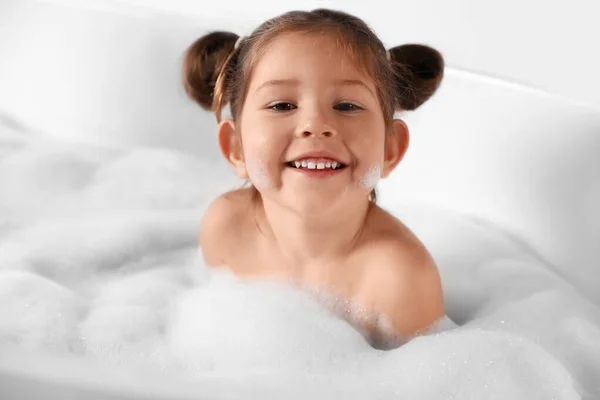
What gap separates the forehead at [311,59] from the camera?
1.22 meters

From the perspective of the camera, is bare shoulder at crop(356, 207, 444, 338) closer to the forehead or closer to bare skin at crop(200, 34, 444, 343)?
bare skin at crop(200, 34, 444, 343)

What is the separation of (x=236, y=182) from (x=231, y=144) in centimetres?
55

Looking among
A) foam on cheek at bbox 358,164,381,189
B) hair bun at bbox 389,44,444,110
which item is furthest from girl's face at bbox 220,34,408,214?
hair bun at bbox 389,44,444,110

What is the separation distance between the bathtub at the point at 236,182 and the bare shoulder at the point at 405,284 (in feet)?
0.22

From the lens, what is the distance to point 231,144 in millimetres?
1373

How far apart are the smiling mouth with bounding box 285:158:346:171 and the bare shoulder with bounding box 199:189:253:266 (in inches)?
9.6

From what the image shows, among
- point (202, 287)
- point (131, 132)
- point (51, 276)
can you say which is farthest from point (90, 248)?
point (131, 132)

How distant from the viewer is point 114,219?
1693 millimetres

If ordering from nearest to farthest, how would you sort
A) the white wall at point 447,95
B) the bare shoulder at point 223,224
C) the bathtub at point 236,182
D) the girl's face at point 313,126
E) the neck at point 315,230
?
the bathtub at point 236,182, the girl's face at point 313,126, the neck at point 315,230, the bare shoulder at point 223,224, the white wall at point 447,95

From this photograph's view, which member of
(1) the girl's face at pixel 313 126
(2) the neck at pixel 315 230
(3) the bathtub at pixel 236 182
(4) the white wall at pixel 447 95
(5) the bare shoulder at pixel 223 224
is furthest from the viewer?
(4) the white wall at pixel 447 95

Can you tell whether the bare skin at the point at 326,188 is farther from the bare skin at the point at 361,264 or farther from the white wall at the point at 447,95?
the white wall at the point at 447,95

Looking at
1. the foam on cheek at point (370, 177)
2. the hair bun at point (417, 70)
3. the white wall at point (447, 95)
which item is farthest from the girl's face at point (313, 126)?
the white wall at point (447, 95)

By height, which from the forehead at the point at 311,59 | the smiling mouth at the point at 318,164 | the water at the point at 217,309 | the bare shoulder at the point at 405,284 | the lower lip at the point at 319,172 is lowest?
the water at the point at 217,309

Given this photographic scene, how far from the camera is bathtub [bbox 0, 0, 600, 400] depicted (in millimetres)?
1113
